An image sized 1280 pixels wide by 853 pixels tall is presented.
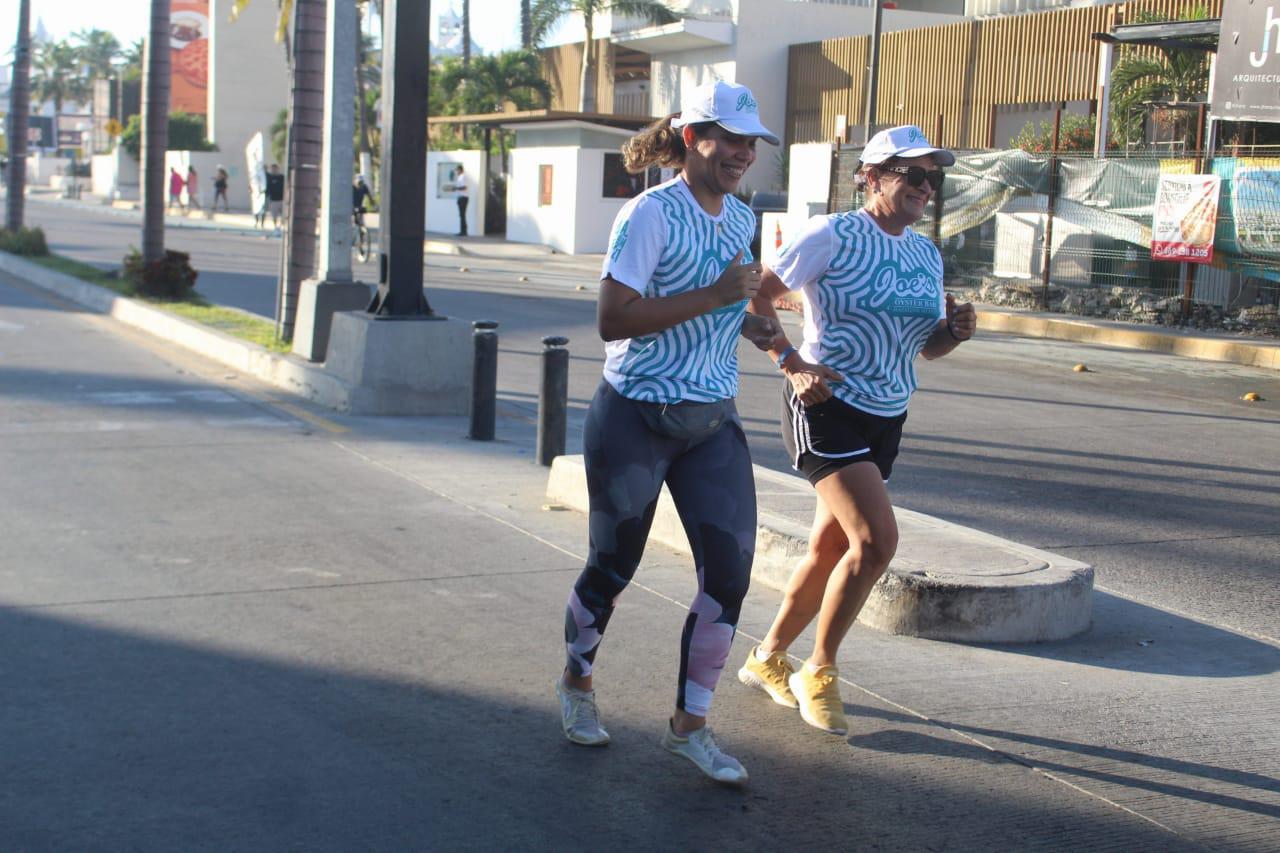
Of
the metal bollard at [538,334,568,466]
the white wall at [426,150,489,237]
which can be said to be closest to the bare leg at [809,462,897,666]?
the metal bollard at [538,334,568,466]

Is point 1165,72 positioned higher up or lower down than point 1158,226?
higher up

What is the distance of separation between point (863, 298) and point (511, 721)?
68.3 inches

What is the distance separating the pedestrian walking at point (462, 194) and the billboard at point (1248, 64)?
25.1m

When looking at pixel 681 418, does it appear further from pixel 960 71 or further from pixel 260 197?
pixel 260 197

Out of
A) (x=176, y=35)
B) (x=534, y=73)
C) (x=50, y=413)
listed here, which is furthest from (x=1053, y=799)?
(x=176, y=35)

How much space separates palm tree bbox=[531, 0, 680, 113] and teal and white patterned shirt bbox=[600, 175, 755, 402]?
41.4 m

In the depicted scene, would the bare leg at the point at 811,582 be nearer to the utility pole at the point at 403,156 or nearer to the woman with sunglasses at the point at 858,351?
the woman with sunglasses at the point at 858,351

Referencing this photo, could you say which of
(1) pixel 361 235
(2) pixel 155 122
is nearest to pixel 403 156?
(2) pixel 155 122

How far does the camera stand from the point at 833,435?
453 cm

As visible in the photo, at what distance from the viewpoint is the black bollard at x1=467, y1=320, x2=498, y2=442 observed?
382 inches

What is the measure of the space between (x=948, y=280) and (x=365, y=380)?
15.6m

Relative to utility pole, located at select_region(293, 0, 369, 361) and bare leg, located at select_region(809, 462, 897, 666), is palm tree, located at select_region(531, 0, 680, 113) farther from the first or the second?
bare leg, located at select_region(809, 462, 897, 666)

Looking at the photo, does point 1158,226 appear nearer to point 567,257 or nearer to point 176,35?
point 567,257

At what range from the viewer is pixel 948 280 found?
966 inches
